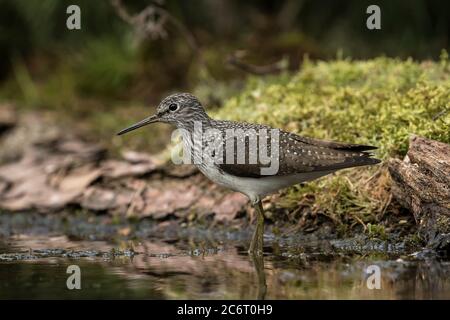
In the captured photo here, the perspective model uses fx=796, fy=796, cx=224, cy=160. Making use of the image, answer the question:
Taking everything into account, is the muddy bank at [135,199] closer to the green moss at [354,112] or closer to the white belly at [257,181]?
the green moss at [354,112]

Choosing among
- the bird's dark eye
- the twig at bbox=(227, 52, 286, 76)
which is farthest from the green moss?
the bird's dark eye

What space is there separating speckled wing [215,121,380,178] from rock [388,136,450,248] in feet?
1.21

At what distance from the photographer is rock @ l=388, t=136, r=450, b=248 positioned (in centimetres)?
738

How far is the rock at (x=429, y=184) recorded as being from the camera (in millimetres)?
7383

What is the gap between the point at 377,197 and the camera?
28.2 ft

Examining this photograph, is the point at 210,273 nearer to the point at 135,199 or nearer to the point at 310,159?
the point at 310,159

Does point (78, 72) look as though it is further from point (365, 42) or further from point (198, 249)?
point (198, 249)

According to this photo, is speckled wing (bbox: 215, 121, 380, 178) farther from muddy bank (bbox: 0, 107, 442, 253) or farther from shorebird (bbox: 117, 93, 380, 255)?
muddy bank (bbox: 0, 107, 442, 253)

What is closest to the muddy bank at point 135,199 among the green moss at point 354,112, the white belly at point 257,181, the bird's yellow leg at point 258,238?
the green moss at point 354,112

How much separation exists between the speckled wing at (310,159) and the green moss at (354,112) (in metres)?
0.85

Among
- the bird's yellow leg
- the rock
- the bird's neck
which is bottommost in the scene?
the bird's yellow leg

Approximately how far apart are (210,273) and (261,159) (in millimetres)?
1558

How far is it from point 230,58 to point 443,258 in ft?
18.5

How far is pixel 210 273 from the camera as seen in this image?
680 centimetres
